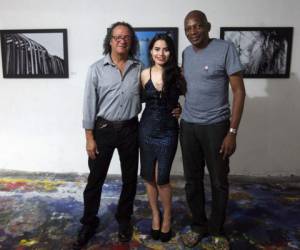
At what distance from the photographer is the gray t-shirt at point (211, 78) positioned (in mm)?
1896

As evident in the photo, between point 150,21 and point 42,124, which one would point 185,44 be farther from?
point 42,124

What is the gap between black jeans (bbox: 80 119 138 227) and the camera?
2.07 metres

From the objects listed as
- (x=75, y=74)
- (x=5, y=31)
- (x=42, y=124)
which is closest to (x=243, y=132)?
(x=75, y=74)

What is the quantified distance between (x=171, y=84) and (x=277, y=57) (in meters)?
1.61

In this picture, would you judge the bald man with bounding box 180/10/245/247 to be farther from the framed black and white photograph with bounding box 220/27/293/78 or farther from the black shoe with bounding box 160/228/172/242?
the framed black and white photograph with bounding box 220/27/293/78

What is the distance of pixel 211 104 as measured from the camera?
195 centimetres

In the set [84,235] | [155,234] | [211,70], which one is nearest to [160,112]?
[211,70]

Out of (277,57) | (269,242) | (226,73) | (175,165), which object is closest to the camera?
A: (226,73)

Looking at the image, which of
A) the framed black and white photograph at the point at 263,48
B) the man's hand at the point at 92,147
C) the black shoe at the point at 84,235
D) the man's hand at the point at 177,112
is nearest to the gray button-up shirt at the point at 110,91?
the man's hand at the point at 92,147

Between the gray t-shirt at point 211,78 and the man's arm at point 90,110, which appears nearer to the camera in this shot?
the gray t-shirt at point 211,78

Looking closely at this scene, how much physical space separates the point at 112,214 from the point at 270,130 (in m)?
1.83

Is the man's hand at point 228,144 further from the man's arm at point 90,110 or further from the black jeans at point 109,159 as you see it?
the man's arm at point 90,110

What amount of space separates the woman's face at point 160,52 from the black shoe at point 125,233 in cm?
117

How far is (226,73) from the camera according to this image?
1938mm
